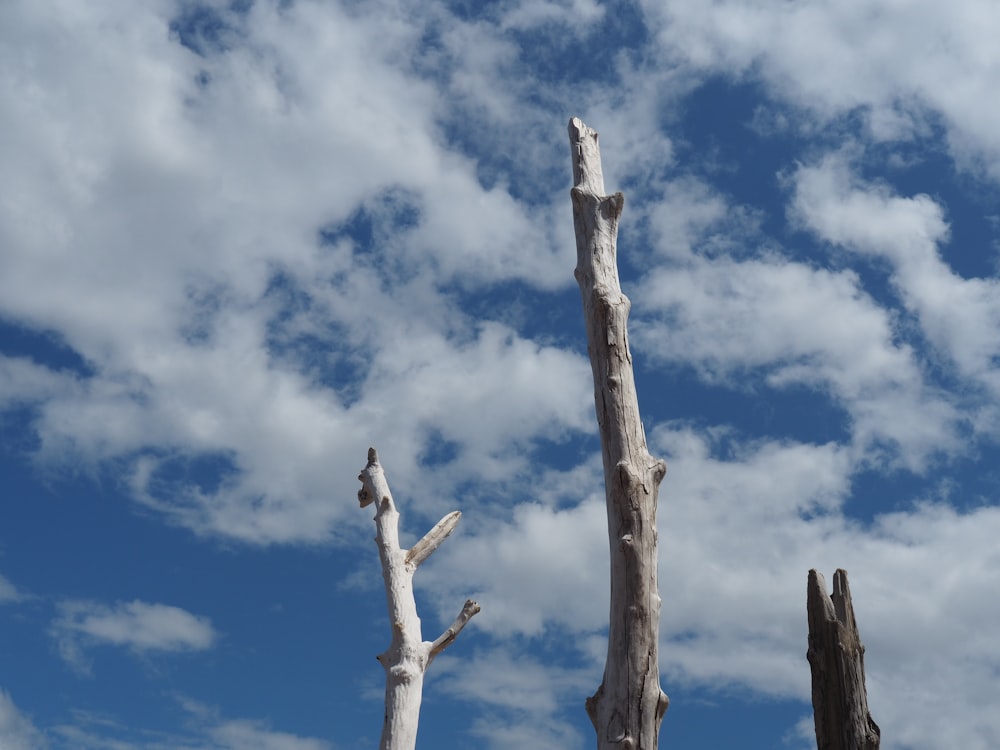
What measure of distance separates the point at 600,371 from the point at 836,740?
10.3ft

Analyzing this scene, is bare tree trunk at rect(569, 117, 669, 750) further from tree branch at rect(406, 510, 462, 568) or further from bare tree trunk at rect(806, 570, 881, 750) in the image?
tree branch at rect(406, 510, 462, 568)

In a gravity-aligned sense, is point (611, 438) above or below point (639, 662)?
above

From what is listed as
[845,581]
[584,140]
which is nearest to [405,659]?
[584,140]

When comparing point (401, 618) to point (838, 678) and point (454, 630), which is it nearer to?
point (454, 630)

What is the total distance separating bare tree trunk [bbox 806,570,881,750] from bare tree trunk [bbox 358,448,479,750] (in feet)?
20.6

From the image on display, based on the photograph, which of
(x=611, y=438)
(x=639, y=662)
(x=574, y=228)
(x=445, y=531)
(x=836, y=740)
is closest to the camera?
(x=836, y=740)

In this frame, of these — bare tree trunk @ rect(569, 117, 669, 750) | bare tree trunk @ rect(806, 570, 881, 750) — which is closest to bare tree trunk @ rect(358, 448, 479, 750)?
bare tree trunk @ rect(569, 117, 669, 750)

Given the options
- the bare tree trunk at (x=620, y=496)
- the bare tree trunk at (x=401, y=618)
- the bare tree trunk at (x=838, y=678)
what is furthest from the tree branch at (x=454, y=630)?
the bare tree trunk at (x=838, y=678)

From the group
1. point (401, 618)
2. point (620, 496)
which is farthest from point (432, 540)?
point (620, 496)

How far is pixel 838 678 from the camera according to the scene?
4887 millimetres

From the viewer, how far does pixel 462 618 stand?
1123cm

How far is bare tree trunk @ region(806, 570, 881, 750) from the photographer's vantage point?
4.81 metres

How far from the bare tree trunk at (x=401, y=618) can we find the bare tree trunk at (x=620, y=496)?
4.41 meters

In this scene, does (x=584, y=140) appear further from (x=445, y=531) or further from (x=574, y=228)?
(x=445, y=531)
